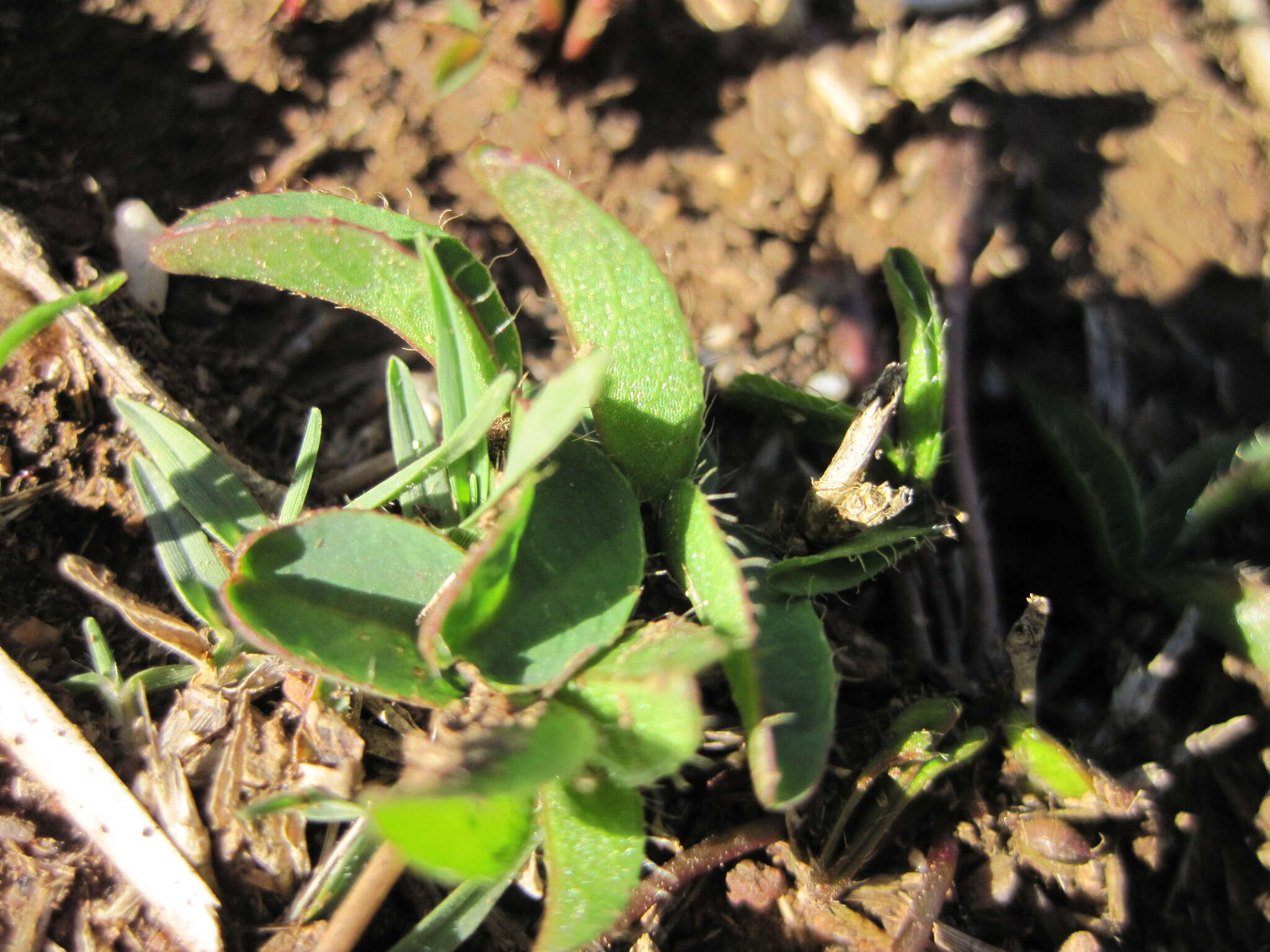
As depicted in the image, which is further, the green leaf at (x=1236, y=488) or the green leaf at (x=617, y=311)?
the green leaf at (x=1236, y=488)

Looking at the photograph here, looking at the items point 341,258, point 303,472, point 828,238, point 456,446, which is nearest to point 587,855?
point 456,446

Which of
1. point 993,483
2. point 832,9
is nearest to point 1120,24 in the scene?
point 832,9

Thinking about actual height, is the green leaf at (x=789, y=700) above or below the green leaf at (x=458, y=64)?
below

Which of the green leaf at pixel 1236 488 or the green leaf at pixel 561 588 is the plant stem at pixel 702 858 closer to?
the green leaf at pixel 561 588

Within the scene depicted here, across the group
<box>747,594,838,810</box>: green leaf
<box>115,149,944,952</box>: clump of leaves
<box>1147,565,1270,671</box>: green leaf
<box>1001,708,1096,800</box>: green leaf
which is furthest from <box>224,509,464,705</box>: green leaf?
<box>1147,565,1270,671</box>: green leaf

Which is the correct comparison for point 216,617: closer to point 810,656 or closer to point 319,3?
point 810,656

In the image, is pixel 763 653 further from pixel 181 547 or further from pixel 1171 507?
pixel 1171 507

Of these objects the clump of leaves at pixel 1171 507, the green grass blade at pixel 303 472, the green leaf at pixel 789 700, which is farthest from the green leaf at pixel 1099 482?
the green grass blade at pixel 303 472
